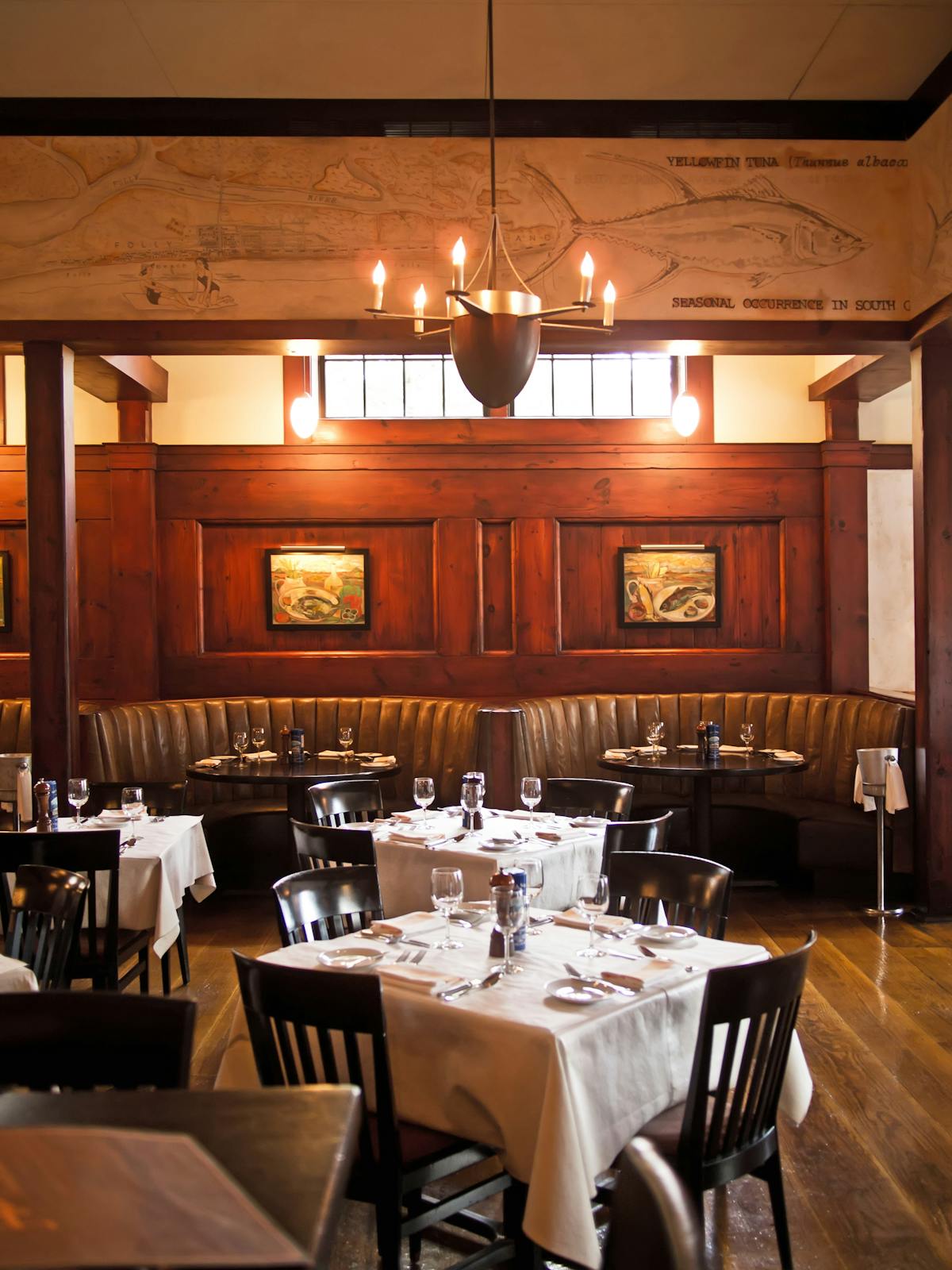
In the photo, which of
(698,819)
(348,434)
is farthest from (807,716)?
(348,434)

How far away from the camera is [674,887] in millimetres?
3459

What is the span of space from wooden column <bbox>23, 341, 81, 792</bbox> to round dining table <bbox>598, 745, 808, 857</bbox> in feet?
10.4

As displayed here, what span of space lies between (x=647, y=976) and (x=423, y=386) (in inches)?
252

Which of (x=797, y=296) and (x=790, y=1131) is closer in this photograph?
(x=790, y=1131)

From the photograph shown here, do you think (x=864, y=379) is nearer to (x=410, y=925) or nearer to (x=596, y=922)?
(x=596, y=922)

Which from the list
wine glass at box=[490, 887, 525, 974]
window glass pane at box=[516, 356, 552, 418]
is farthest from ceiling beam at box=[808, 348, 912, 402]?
wine glass at box=[490, 887, 525, 974]

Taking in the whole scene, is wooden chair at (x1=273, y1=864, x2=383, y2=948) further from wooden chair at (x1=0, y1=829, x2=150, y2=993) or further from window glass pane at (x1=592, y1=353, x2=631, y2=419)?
window glass pane at (x1=592, y1=353, x2=631, y2=419)

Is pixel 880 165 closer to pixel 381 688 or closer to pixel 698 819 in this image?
pixel 698 819

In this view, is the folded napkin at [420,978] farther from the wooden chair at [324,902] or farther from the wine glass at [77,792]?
the wine glass at [77,792]

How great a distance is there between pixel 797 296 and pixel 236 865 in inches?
188

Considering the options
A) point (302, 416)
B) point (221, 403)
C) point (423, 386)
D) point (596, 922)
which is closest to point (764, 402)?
point (423, 386)

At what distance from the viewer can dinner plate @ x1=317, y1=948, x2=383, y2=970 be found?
2902mm

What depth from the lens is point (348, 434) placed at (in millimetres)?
8297

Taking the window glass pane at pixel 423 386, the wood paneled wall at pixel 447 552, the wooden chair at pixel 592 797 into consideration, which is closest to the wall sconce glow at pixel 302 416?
the wood paneled wall at pixel 447 552
